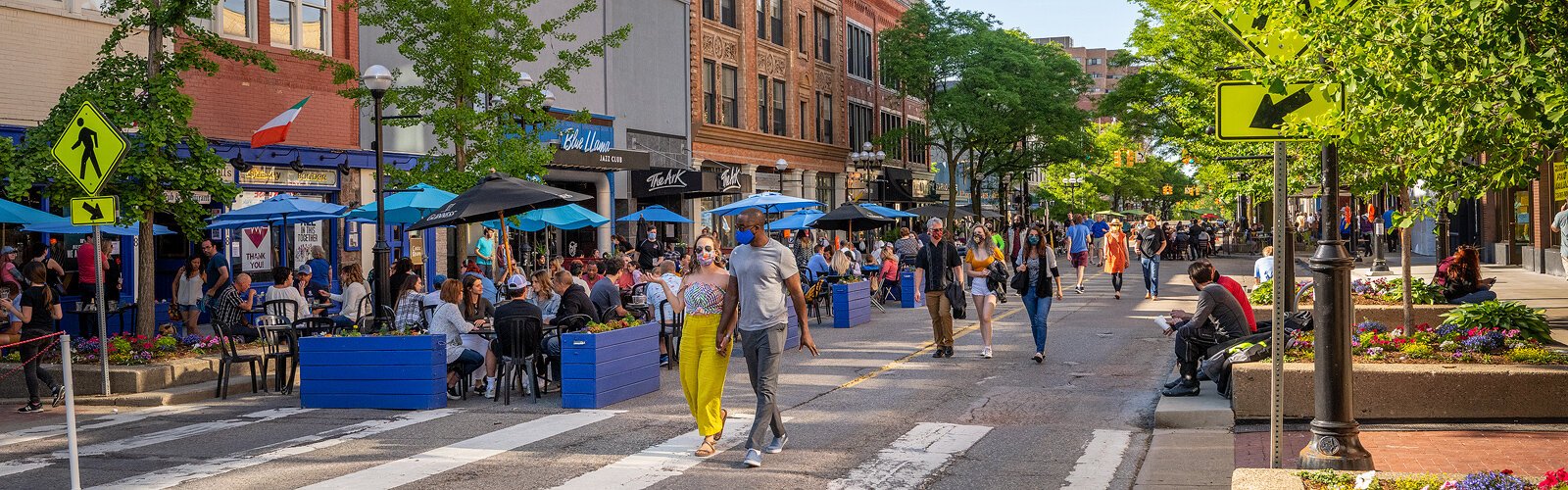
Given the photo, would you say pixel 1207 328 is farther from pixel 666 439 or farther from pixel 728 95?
pixel 728 95

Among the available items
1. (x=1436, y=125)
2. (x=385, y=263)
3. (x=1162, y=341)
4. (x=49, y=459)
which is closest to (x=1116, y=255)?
(x=1162, y=341)

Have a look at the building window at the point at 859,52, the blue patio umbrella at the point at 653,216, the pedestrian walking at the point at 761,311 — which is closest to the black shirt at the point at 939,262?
the pedestrian walking at the point at 761,311

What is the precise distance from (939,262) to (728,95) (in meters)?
26.5

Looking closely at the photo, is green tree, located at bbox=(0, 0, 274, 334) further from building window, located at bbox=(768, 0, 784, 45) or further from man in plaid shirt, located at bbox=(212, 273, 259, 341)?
building window, located at bbox=(768, 0, 784, 45)

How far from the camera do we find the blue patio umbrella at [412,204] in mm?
18188

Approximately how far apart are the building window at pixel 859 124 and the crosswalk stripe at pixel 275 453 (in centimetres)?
3930

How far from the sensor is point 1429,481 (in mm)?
5668

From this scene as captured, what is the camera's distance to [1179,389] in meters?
10.9

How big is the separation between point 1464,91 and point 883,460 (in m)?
4.02

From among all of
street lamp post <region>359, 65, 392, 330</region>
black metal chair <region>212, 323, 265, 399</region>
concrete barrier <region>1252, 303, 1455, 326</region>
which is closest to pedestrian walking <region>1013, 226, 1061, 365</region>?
concrete barrier <region>1252, 303, 1455, 326</region>

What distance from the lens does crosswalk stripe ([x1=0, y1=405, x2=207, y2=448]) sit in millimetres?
10445

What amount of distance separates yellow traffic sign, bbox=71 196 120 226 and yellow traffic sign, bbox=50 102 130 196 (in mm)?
137

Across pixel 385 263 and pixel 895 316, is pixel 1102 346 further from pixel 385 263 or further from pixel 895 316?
pixel 385 263

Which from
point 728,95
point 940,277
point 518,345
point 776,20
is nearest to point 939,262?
point 940,277
